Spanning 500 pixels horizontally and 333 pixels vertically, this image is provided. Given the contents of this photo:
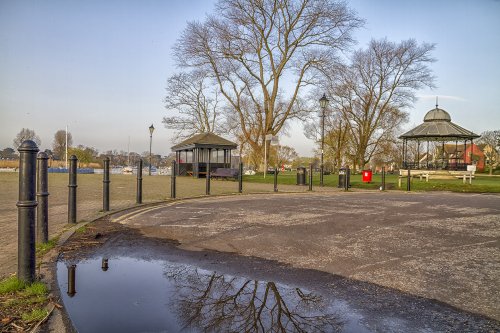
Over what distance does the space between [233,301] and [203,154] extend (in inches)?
1122

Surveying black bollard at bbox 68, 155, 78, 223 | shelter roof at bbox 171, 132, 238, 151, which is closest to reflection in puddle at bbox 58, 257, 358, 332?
black bollard at bbox 68, 155, 78, 223

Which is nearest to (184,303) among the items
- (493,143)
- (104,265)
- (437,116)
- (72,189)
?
(104,265)

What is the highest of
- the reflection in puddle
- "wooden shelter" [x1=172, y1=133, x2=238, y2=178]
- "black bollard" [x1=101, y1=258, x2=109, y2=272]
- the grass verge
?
"wooden shelter" [x1=172, y1=133, x2=238, y2=178]

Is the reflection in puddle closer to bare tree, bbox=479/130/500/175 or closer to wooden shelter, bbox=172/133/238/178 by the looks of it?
wooden shelter, bbox=172/133/238/178

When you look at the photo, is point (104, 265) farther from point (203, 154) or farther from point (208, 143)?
point (203, 154)

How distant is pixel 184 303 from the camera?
9.22 feet

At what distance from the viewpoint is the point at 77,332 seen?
7.63ft

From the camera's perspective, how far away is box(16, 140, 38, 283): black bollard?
3.12 m

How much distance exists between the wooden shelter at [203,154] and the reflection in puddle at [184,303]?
25.8 meters

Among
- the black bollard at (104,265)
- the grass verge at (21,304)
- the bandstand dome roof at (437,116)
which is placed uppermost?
the bandstand dome roof at (437,116)

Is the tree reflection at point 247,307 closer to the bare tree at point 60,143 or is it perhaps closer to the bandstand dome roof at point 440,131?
the bandstand dome roof at point 440,131

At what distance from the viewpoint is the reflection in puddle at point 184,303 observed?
8.04ft

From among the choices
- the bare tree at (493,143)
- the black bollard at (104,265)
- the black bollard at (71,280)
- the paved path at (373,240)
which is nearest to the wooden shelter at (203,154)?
the paved path at (373,240)

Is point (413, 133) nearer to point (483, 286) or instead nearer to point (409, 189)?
point (409, 189)
